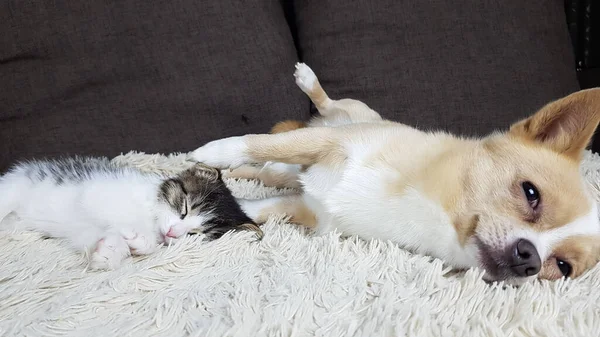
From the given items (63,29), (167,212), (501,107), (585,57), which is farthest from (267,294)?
(585,57)

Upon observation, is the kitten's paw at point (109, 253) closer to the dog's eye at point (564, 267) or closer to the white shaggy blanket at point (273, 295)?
the white shaggy blanket at point (273, 295)

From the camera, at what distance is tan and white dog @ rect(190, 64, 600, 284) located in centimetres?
109

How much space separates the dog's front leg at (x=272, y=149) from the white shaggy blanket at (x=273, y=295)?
0.20 m

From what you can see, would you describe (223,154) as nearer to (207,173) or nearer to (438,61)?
(207,173)

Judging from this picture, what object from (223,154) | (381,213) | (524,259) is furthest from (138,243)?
(524,259)

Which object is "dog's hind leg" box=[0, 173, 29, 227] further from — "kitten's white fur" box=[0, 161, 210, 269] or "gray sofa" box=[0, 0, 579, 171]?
"gray sofa" box=[0, 0, 579, 171]

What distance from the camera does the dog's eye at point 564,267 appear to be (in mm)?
1127

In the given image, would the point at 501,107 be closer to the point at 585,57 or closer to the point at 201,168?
the point at 585,57

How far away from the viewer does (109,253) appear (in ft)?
3.69

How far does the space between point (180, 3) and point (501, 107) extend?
1291 millimetres

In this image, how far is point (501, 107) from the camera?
6.50 ft

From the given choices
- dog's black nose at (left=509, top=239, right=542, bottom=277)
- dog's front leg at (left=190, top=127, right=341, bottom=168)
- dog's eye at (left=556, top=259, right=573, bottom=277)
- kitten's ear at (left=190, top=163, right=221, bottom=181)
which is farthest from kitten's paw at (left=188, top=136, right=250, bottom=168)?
dog's eye at (left=556, top=259, right=573, bottom=277)

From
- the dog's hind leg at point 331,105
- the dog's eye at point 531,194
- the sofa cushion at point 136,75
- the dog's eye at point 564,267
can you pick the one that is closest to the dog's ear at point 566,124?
the dog's eye at point 531,194

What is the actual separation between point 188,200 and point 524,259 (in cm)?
86
